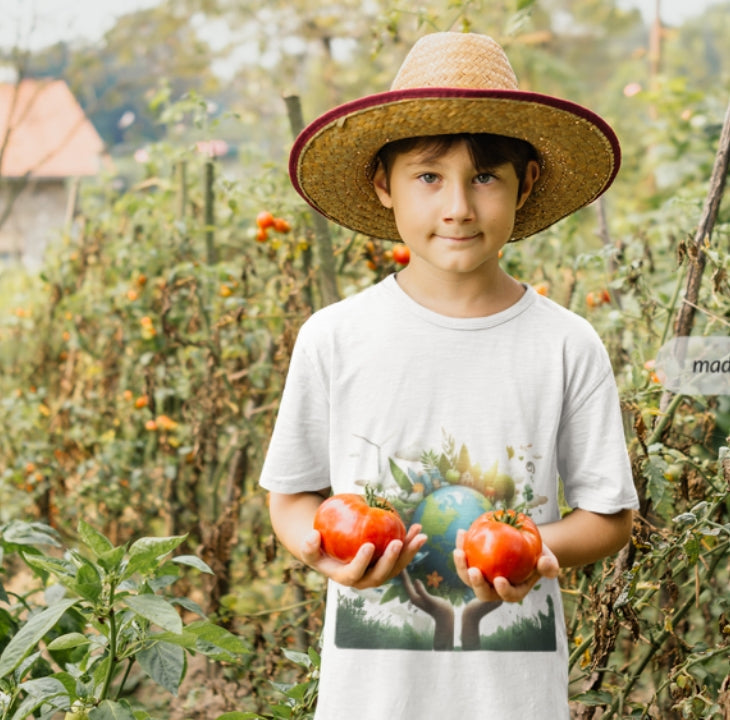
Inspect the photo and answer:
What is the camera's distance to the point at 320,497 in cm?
136

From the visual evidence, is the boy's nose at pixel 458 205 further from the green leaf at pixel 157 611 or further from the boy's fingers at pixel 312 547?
the green leaf at pixel 157 611

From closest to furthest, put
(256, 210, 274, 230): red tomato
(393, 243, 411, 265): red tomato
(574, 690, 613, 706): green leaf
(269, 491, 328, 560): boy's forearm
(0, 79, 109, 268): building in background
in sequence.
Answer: (269, 491, 328, 560): boy's forearm → (574, 690, 613, 706): green leaf → (393, 243, 411, 265): red tomato → (256, 210, 274, 230): red tomato → (0, 79, 109, 268): building in background

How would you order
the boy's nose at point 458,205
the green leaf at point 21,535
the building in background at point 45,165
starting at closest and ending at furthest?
the boy's nose at point 458,205 < the green leaf at point 21,535 < the building in background at point 45,165

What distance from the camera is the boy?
1.21 m

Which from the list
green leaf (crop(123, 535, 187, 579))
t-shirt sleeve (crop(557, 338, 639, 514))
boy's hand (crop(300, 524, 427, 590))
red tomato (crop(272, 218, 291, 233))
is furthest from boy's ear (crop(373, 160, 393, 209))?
red tomato (crop(272, 218, 291, 233))

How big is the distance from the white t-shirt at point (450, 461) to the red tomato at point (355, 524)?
0.09m

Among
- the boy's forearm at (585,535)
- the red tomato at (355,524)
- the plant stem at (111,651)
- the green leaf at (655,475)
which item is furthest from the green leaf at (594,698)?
the plant stem at (111,651)

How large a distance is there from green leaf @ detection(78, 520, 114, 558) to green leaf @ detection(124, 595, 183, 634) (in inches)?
4.0

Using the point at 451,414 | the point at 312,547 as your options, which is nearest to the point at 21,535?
the point at 312,547

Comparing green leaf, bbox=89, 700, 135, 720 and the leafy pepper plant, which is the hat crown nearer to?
the leafy pepper plant

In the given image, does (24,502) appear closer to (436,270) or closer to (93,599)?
(93,599)

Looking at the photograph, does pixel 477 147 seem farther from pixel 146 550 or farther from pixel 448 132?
pixel 146 550

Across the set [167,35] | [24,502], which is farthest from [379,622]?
[167,35]

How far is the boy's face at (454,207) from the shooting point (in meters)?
1.21
